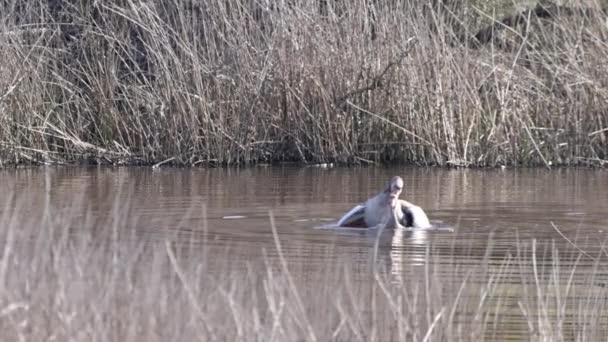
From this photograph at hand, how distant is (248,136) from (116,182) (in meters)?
2.48

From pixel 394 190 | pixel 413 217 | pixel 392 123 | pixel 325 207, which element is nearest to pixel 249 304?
pixel 394 190

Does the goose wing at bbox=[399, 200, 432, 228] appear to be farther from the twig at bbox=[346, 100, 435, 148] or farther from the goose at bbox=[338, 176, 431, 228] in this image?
the twig at bbox=[346, 100, 435, 148]

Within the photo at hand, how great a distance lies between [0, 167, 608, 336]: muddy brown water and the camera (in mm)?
9312

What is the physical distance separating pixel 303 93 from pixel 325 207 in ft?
13.2

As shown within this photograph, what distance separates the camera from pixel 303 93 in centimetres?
1591

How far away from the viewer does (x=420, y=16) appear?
1556 cm

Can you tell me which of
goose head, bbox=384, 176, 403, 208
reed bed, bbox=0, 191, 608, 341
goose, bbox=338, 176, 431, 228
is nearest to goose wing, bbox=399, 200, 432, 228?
goose, bbox=338, 176, 431, 228

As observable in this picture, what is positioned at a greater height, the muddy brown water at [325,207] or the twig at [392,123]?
the twig at [392,123]

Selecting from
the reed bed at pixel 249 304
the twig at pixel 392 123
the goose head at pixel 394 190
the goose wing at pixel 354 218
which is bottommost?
the reed bed at pixel 249 304

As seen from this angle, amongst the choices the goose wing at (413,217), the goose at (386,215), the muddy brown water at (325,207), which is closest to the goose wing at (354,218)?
the goose at (386,215)

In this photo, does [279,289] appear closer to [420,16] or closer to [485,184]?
[485,184]

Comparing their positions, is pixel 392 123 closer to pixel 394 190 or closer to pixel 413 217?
pixel 413 217

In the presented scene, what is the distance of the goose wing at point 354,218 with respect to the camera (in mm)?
10625

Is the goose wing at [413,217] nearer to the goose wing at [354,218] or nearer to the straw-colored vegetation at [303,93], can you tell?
the goose wing at [354,218]
